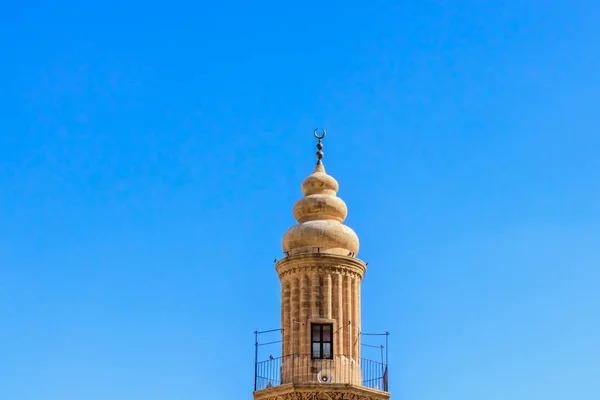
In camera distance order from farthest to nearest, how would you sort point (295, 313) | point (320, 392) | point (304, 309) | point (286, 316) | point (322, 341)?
1. point (286, 316)
2. point (295, 313)
3. point (304, 309)
4. point (322, 341)
5. point (320, 392)

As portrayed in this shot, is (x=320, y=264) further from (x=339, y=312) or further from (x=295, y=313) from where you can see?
(x=295, y=313)

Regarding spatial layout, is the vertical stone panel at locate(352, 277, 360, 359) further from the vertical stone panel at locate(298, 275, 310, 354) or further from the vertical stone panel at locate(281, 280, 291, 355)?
the vertical stone panel at locate(281, 280, 291, 355)

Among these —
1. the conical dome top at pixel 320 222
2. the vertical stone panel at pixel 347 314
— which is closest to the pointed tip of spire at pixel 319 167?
the conical dome top at pixel 320 222

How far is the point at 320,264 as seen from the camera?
145ft

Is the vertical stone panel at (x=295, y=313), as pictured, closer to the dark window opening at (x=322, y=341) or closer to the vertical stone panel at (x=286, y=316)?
the vertical stone panel at (x=286, y=316)

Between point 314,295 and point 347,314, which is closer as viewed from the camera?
point 314,295

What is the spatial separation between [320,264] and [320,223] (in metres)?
1.65

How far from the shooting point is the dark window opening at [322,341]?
143 feet

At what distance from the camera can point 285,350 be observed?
44.2 m

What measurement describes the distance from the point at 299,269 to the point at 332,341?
9.43 feet

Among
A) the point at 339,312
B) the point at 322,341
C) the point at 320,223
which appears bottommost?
the point at 322,341

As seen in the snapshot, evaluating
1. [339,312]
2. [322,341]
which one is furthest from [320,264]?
[322,341]

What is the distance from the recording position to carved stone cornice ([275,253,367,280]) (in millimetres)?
44250

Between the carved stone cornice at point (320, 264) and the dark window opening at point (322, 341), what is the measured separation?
2044mm
